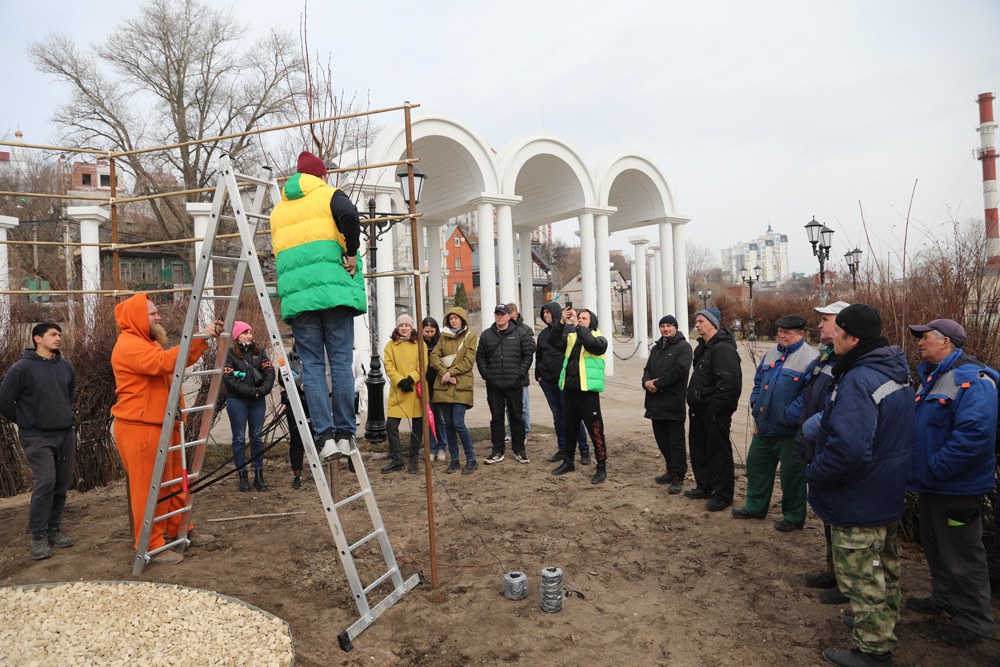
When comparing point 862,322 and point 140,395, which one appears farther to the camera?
point 140,395

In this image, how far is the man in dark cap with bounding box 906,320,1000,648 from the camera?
3.19 meters

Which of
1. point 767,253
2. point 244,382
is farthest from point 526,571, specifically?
point 767,253

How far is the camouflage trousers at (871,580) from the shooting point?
9.77 ft

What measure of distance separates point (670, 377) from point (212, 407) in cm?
423

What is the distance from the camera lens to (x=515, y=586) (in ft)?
12.4

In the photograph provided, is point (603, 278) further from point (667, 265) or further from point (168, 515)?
point (168, 515)

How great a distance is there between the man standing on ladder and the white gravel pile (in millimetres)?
1060

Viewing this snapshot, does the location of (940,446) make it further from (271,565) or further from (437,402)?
(437,402)

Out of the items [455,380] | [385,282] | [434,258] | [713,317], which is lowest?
[455,380]

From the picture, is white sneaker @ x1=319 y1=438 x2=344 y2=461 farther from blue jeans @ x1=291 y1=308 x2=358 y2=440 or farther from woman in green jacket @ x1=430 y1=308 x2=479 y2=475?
woman in green jacket @ x1=430 y1=308 x2=479 y2=475

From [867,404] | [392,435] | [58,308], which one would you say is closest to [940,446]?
[867,404]

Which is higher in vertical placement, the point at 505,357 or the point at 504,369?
the point at 505,357

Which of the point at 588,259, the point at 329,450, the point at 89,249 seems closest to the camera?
the point at 329,450

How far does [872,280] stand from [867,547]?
312 centimetres
